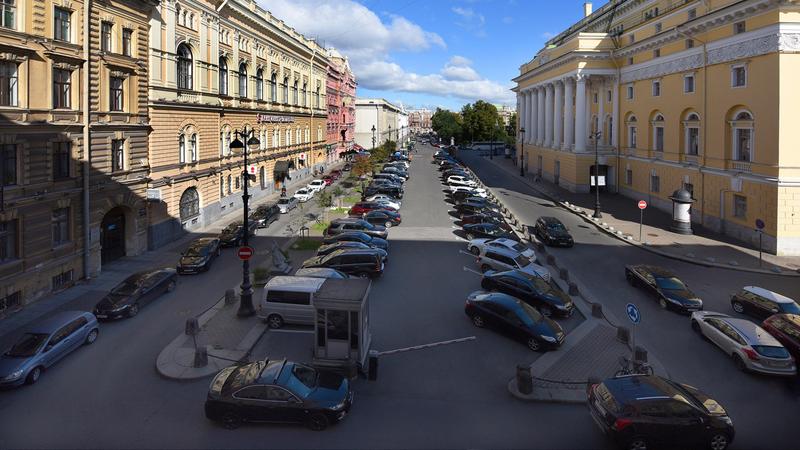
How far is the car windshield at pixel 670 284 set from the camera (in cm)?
2116

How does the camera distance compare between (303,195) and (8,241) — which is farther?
(303,195)

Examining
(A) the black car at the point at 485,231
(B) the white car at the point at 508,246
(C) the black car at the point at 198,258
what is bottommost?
(C) the black car at the point at 198,258

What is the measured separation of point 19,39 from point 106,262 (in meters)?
11.5

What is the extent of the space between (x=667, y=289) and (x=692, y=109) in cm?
2262

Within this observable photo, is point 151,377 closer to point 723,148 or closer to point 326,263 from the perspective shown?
point 326,263

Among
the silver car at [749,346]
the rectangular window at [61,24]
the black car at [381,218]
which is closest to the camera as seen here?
the silver car at [749,346]

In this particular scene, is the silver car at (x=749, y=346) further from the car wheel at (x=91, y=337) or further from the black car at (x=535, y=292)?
the car wheel at (x=91, y=337)

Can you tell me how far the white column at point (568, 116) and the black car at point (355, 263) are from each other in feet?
127

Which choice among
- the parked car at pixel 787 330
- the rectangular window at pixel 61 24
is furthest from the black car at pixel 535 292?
the rectangular window at pixel 61 24

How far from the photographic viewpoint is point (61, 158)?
77.5 ft

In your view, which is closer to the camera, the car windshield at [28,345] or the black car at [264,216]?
the car windshield at [28,345]

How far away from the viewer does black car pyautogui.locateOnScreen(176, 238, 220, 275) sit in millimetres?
26156

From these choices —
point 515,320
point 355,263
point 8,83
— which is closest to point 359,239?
point 355,263

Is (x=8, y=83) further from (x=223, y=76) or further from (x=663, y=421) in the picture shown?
(x=663, y=421)
